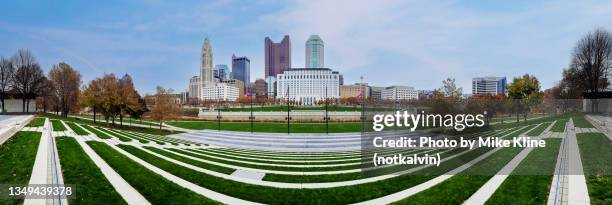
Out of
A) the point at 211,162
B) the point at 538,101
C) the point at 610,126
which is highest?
the point at 538,101

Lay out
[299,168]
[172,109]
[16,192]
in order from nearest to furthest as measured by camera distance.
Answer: [16,192]
[299,168]
[172,109]

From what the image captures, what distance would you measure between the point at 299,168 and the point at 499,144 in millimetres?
7266

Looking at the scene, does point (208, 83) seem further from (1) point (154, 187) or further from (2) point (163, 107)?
(1) point (154, 187)

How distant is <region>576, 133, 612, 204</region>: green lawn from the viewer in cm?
853

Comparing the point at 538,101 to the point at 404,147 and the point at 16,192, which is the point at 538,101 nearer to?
the point at 404,147

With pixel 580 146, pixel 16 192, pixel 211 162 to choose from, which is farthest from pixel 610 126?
pixel 16 192

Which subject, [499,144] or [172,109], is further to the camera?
[172,109]

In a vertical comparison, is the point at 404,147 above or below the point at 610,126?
below

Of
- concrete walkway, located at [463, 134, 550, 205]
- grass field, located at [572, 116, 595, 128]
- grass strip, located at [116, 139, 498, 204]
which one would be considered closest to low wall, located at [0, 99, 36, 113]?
grass strip, located at [116, 139, 498, 204]

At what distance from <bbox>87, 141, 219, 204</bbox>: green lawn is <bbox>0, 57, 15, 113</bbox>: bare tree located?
182 ft

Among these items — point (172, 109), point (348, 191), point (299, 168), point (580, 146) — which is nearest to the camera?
point (348, 191)

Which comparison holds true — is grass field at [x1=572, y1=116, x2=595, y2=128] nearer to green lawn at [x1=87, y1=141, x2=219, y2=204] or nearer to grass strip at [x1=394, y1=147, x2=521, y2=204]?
grass strip at [x1=394, y1=147, x2=521, y2=204]

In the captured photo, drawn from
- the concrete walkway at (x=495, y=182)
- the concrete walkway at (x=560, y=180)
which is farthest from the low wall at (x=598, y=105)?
the concrete walkway at (x=495, y=182)

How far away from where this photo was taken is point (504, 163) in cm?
979
